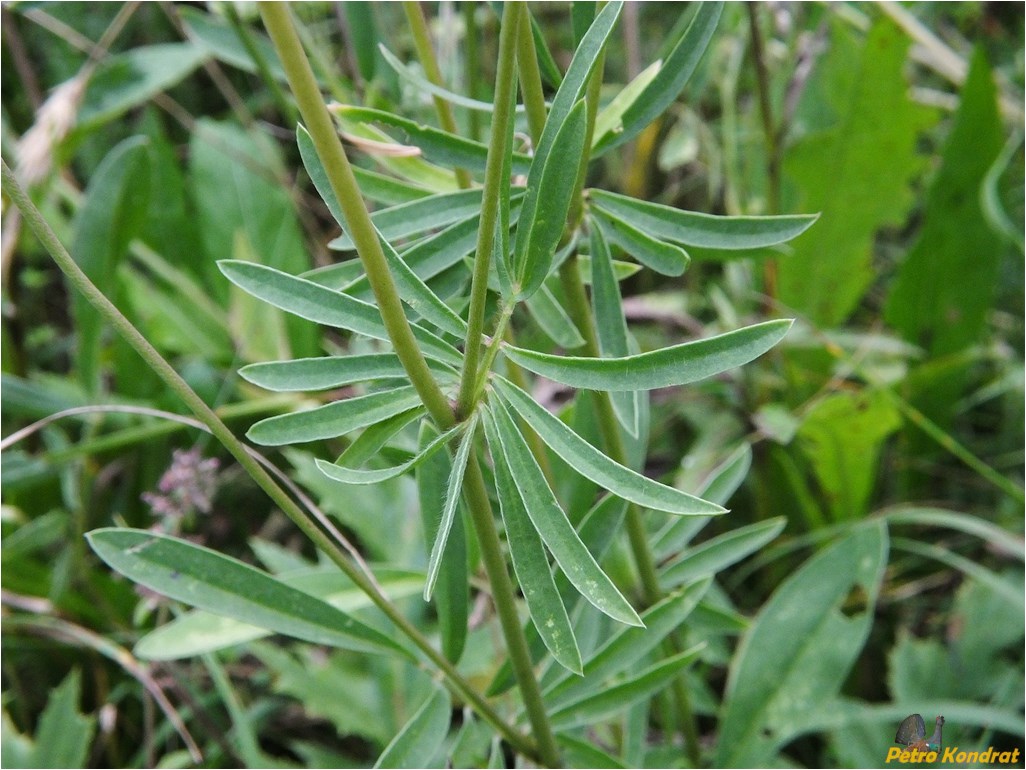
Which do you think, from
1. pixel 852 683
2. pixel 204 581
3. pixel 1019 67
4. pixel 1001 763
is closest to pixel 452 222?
pixel 204 581

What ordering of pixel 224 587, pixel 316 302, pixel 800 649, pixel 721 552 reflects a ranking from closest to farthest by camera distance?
1. pixel 316 302
2. pixel 224 587
3. pixel 721 552
4. pixel 800 649

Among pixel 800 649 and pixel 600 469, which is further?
pixel 800 649

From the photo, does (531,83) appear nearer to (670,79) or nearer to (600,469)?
(670,79)

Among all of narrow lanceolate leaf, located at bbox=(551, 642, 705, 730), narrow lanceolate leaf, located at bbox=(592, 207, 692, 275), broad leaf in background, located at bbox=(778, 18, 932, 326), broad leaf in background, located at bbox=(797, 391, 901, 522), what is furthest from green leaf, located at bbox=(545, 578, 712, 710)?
broad leaf in background, located at bbox=(778, 18, 932, 326)

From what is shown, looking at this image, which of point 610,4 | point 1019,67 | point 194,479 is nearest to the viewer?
point 610,4

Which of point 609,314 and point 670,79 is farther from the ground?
point 670,79

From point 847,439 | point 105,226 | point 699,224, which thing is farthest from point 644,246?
point 105,226

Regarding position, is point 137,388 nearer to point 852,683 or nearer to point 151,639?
point 151,639

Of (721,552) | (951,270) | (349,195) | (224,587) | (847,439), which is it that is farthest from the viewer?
(951,270)
